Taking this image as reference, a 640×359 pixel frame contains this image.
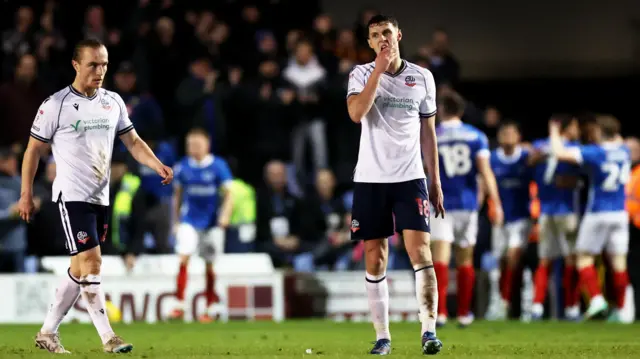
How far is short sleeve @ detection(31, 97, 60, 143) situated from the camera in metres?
8.85

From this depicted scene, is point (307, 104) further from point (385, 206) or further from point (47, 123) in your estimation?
point (385, 206)

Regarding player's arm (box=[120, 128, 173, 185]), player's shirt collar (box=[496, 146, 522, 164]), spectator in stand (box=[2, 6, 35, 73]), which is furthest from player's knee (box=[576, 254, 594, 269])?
spectator in stand (box=[2, 6, 35, 73])

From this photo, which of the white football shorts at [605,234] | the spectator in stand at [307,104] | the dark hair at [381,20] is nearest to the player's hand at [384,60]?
the dark hair at [381,20]

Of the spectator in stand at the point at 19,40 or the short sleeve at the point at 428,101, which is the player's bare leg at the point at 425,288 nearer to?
the short sleeve at the point at 428,101

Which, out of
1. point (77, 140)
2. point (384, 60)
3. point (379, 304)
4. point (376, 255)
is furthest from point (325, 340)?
point (384, 60)

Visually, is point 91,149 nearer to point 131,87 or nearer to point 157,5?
point 131,87

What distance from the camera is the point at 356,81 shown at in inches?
327

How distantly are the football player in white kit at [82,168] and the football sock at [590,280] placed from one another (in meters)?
7.11

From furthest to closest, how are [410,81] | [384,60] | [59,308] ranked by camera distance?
1. [59,308]
2. [410,81]
3. [384,60]

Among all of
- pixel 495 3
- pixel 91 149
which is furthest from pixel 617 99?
pixel 91 149

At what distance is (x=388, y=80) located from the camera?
852cm

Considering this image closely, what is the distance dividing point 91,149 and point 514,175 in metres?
7.82

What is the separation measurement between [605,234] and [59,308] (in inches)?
303

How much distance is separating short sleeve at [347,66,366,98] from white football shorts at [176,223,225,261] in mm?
7342
